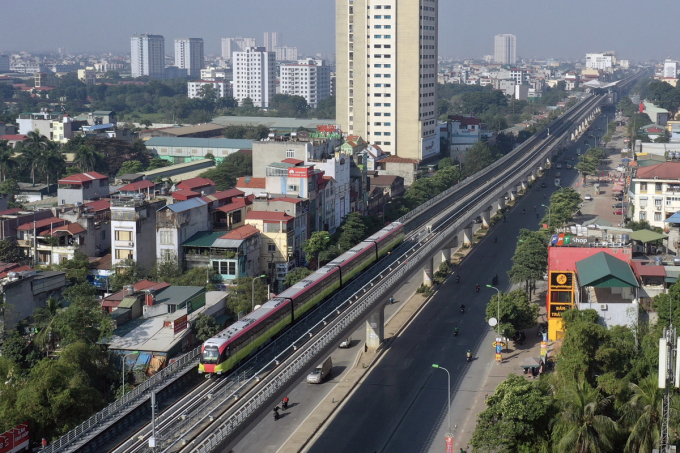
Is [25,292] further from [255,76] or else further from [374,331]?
[255,76]

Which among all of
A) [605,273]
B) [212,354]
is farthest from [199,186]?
[212,354]

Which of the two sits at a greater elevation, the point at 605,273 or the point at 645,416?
the point at 605,273

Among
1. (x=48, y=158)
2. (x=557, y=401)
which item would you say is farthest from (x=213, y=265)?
(x=48, y=158)

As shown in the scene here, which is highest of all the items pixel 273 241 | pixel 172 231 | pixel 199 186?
pixel 199 186

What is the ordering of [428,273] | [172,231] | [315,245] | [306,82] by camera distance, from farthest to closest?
[306,82] → [428,273] → [315,245] → [172,231]

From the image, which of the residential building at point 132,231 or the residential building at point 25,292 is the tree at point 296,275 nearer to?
the residential building at point 132,231

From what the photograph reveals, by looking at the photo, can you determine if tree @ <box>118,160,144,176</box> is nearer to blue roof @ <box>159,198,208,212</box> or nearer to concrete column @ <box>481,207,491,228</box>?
concrete column @ <box>481,207,491,228</box>

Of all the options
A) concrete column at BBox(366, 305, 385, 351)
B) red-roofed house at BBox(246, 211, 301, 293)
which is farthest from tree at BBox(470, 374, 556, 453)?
red-roofed house at BBox(246, 211, 301, 293)

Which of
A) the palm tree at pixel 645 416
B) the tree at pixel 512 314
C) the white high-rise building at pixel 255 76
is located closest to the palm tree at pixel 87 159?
the tree at pixel 512 314
